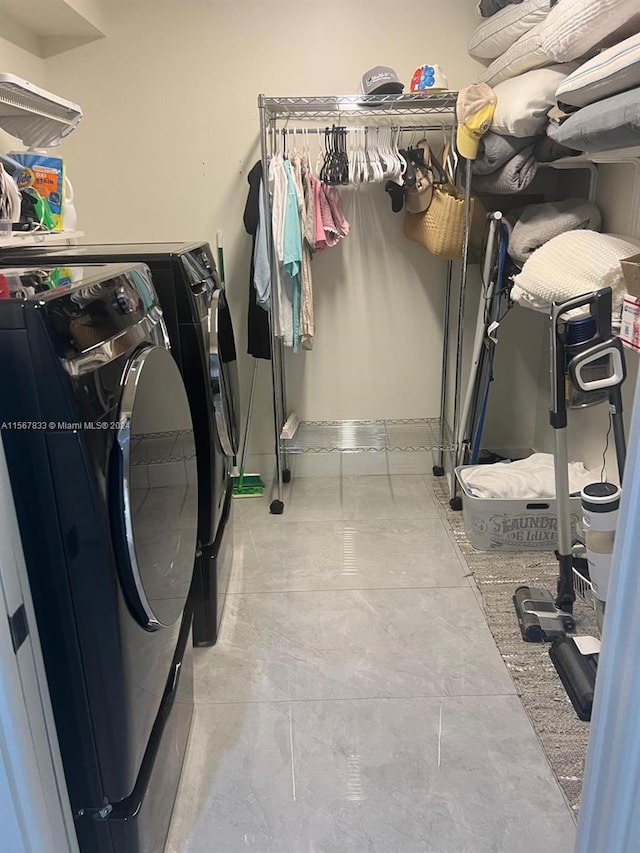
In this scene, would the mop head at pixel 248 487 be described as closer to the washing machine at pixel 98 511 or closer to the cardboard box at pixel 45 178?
the cardboard box at pixel 45 178

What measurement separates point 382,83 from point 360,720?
229 centimetres

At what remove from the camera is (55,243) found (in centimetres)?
218

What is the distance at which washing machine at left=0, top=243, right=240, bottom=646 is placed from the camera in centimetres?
168

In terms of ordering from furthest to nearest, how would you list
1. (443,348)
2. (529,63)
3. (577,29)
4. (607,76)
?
(443,348), (529,63), (577,29), (607,76)

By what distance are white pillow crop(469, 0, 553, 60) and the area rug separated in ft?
6.32

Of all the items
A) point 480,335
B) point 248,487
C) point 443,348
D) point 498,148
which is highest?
point 498,148

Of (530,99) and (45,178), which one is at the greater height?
(530,99)

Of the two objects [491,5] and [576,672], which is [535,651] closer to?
[576,672]

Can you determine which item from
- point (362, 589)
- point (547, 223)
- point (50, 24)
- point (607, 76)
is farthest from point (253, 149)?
point (362, 589)

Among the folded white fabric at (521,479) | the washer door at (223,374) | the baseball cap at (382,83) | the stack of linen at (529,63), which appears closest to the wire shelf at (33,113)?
the washer door at (223,374)

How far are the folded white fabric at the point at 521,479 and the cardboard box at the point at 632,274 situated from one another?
1034mm

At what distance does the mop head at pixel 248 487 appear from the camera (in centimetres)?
314

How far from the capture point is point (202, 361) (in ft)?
5.78

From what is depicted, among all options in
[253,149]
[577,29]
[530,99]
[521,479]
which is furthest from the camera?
[253,149]
